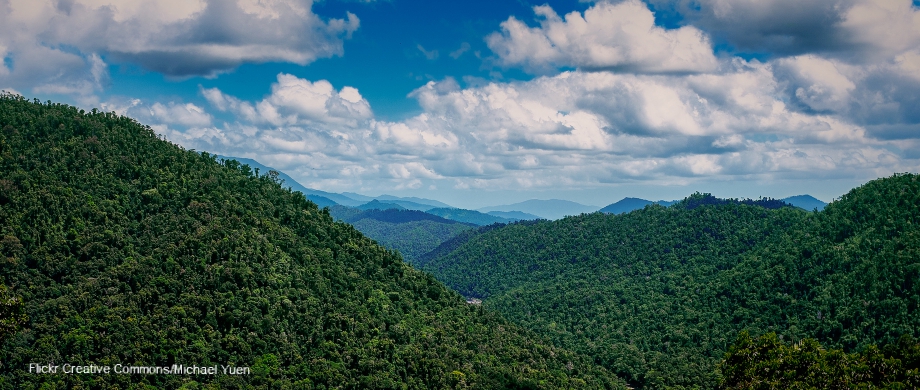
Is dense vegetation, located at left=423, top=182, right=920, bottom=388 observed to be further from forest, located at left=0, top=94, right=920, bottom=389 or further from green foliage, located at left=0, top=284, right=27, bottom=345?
green foliage, located at left=0, top=284, right=27, bottom=345

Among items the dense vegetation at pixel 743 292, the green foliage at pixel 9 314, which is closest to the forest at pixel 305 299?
the green foliage at pixel 9 314

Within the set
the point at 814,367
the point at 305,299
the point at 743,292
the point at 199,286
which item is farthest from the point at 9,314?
the point at 743,292

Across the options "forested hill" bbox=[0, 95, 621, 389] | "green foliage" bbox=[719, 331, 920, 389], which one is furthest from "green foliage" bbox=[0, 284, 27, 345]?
"green foliage" bbox=[719, 331, 920, 389]

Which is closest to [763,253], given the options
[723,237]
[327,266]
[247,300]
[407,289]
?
[723,237]

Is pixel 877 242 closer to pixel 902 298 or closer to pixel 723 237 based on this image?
pixel 902 298

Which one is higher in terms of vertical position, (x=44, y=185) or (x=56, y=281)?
(x=44, y=185)

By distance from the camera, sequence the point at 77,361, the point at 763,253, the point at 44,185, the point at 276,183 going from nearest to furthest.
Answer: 1. the point at 77,361
2. the point at 44,185
3. the point at 276,183
4. the point at 763,253

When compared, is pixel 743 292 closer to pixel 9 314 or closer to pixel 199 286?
pixel 199 286
